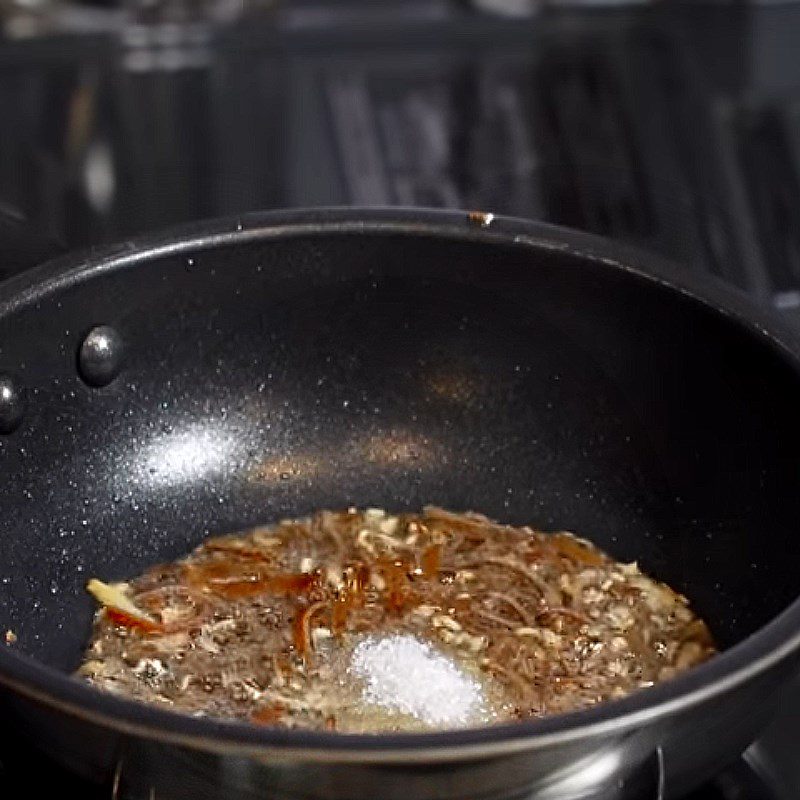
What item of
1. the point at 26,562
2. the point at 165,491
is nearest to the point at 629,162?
the point at 165,491

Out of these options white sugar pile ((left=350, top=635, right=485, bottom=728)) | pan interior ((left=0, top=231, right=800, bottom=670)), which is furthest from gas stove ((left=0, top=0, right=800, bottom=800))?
white sugar pile ((left=350, top=635, right=485, bottom=728))

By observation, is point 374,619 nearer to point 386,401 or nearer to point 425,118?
point 386,401

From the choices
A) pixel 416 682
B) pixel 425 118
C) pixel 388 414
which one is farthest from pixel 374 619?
pixel 425 118

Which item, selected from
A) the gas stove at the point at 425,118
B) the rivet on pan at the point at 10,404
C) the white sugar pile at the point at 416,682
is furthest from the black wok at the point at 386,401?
the gas stove at the point at 425,118

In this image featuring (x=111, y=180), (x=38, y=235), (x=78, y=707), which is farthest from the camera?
(x=111, y=180)

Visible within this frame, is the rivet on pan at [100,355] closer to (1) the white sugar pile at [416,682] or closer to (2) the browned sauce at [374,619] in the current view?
(2) the browned sauce at [374,619]

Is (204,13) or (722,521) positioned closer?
(722,521)

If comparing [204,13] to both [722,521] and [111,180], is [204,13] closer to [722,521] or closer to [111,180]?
[111,180]
